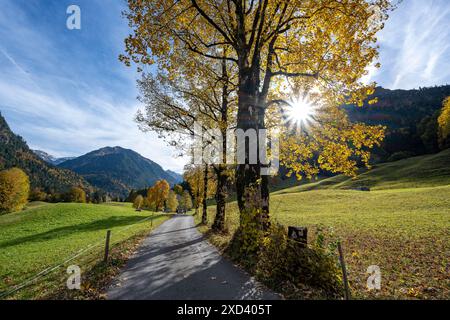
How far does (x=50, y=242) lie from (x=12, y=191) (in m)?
63.4

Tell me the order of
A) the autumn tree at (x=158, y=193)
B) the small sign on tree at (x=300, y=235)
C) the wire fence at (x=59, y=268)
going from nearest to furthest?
the small sign on tree at (x=300, y=235) < the wire fence at (x=59, y=268) < the autumn tree at (x=158, y=193)

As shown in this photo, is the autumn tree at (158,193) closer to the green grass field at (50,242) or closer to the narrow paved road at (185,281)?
the green grass field at (50,242)

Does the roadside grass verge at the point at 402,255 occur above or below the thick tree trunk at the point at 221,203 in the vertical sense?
below

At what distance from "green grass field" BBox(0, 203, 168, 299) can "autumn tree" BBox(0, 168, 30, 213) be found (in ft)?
111

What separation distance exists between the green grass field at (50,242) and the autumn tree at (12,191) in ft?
111

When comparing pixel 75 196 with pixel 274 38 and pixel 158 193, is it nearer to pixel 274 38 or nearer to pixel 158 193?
pixel 158 193

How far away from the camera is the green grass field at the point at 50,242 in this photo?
970cm

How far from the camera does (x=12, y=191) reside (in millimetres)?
67625

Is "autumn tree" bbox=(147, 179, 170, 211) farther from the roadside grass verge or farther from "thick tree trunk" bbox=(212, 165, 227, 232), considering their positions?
the roadside grass verge

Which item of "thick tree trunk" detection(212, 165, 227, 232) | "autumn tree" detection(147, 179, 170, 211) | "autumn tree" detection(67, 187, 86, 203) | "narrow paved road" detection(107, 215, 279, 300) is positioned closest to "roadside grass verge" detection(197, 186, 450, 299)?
"narrow paved road" detection(107, 215, 279, 300)

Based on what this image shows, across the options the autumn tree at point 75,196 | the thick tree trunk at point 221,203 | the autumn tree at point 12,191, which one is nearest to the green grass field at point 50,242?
the thick tree trunk at point 221,203

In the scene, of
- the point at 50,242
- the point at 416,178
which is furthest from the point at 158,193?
the point at 416,178

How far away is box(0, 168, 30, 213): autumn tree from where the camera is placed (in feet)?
214
